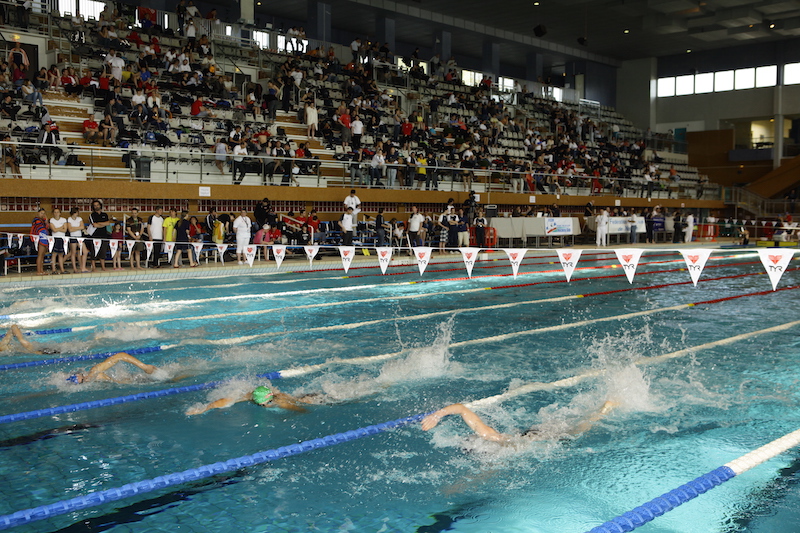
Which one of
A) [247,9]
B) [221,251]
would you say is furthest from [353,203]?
[247,9]

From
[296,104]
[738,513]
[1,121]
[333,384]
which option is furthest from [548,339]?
[296,104]

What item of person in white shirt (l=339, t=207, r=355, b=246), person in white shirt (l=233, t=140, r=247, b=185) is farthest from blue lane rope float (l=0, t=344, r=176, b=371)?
person in white shirt (l=233, t=140, r=247, b=185)

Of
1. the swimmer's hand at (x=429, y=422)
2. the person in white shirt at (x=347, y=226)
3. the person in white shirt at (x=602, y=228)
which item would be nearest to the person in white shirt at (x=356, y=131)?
the person in white shirt at (x=347, y=226)

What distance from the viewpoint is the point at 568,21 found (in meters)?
31.1

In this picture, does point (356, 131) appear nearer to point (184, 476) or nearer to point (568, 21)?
point (568, 21)

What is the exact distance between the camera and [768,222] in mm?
30453

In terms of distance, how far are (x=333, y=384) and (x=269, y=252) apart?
10.2 m

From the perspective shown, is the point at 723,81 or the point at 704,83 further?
the point at 704,83

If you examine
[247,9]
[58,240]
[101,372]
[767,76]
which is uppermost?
[767,76]

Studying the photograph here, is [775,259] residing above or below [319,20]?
below

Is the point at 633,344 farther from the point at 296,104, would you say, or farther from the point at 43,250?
the point at 296,104

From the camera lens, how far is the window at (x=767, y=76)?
119 feet

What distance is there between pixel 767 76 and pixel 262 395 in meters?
38.8

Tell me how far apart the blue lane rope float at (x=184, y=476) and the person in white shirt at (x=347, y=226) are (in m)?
11.9
